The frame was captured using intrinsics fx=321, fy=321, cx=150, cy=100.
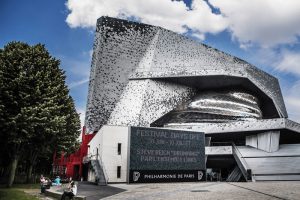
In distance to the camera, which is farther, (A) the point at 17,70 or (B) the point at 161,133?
(B) the point at 161,133

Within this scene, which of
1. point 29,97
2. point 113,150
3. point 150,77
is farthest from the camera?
point 150,77

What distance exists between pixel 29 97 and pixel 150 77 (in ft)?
99.5

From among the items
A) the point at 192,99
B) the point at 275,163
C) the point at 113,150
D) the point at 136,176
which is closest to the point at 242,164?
the point at 275,163

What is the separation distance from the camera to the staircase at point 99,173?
2898 cm

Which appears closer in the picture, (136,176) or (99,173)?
(136,176)

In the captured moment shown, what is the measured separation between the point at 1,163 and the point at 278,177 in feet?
103

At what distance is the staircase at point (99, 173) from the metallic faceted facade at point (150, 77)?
1668cm

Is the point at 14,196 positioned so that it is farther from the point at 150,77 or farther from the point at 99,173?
the point at 150,77

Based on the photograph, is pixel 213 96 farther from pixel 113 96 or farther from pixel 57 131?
pixel 57 131

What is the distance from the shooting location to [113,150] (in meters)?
32.5

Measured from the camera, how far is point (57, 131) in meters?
26.0

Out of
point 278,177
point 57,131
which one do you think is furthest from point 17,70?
point 278,177

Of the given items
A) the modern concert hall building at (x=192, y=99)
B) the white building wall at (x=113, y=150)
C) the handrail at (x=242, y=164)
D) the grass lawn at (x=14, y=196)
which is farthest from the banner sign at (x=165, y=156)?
the grass lawn at (x=14, y=196)

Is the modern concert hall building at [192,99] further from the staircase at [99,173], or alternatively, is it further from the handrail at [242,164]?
the staircase at [99,173]
